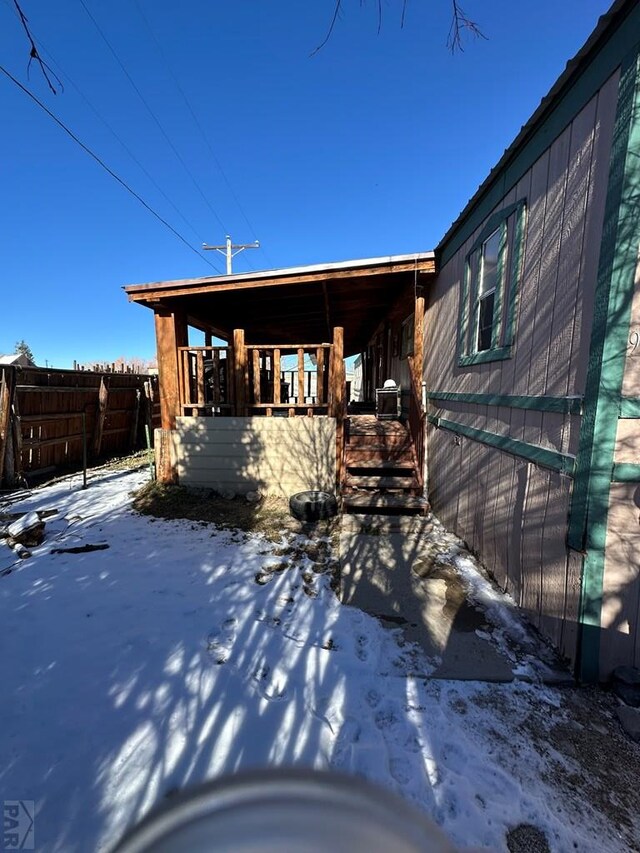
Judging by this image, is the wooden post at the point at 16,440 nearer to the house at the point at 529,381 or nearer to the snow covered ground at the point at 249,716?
the house at the point at 529,381

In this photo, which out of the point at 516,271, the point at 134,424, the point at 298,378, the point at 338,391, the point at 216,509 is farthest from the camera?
the point at 134,424

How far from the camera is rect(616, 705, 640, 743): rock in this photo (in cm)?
192

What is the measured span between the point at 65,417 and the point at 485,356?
28.2 ft

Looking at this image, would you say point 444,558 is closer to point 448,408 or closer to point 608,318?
point 448,408

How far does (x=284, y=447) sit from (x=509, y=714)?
4.40 metres

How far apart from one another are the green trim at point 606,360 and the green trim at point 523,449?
0.52 ft

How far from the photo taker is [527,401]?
2.96 m

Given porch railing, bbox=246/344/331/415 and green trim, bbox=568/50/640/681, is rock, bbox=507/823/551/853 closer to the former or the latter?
green trim, bbox=568/50/640/681

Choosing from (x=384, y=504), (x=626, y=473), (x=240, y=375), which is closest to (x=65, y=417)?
(x=240, y=375)

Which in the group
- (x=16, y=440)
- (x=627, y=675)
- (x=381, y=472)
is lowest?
(x=627, y=675)

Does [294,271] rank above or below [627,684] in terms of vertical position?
above

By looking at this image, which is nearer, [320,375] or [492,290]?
[492,290]

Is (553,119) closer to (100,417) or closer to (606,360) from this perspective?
(606,360)


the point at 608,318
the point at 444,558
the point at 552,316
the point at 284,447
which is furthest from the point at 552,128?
the point at 284,447
